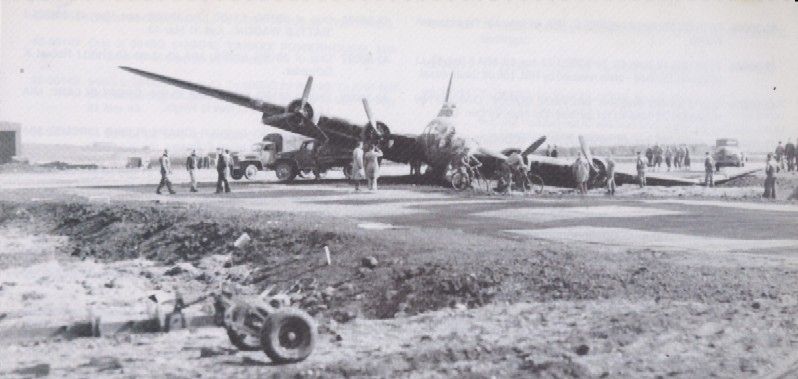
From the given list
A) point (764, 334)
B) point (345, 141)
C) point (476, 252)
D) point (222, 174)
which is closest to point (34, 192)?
point (222, 174)

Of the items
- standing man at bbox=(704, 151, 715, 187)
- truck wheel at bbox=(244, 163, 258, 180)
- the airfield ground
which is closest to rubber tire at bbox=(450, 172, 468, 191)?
the airfield ground

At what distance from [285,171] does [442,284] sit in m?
25.4

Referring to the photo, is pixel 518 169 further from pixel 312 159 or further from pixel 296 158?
pixel 296 158

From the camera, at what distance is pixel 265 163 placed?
118ft

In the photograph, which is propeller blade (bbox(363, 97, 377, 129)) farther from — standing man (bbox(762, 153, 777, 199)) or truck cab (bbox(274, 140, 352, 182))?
standing man (bbox(762, 153, 777, 199))

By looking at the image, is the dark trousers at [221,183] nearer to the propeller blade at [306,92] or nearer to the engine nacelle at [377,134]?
the propeller blade at [306,92]

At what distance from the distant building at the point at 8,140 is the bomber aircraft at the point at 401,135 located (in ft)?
118

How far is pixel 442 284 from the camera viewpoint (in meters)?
9.46

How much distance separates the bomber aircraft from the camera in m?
26.8

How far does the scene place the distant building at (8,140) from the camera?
55.6 m

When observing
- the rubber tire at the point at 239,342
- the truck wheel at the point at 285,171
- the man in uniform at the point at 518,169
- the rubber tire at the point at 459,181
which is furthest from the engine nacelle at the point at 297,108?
the rubber tire at the point at 239,342

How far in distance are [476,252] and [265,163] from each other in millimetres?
26440

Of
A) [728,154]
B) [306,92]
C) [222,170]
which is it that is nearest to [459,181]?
[306,92]

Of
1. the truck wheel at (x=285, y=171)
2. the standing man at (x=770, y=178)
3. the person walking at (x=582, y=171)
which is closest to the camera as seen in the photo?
the standing man at (x=770, y=178)
